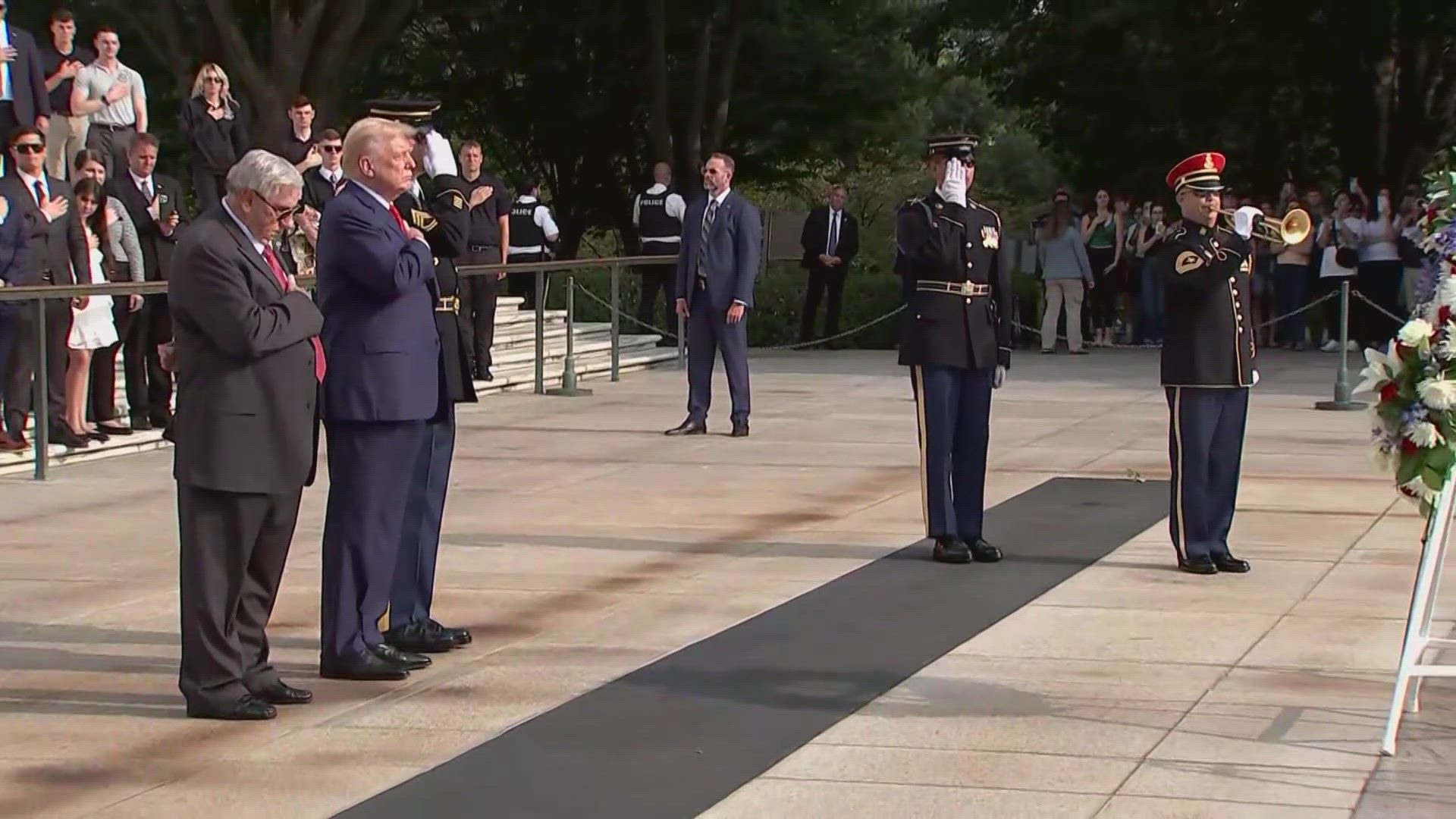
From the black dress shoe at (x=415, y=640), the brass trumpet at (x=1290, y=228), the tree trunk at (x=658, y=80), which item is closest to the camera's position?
the black dress shoe at (x=415, y=640)

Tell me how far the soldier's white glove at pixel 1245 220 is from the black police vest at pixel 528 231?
13232mm

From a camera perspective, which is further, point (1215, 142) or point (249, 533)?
point (1215, 142)

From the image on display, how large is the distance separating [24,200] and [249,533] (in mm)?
7422

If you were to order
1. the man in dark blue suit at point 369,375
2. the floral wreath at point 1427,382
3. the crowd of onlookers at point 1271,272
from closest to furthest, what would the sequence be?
the floral wreath at point 1427,382
the man in dark blue suit at point 369,375
the crowd of onlookers at point 1271,272

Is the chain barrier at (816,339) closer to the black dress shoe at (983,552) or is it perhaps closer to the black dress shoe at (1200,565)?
the black dress shoe at (983,552)

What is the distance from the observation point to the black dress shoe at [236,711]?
284 inches

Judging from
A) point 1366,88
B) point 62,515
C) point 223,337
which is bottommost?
point 62,515

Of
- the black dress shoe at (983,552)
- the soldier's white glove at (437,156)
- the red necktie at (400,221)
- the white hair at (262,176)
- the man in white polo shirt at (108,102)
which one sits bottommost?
the black dress shoe at (983,552)

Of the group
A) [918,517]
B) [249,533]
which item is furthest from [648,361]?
[249,533]

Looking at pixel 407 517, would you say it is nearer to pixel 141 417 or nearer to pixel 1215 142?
pixel 141 417

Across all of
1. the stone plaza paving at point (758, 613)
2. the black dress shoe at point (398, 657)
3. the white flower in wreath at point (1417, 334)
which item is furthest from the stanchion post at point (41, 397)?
the white flower in wreath at point (1417, 334)

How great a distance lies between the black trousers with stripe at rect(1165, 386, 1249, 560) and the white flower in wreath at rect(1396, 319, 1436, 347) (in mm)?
2964

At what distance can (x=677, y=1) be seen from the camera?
99.9 ft

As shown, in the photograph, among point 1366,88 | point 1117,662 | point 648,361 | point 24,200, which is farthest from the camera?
point 1366,88
